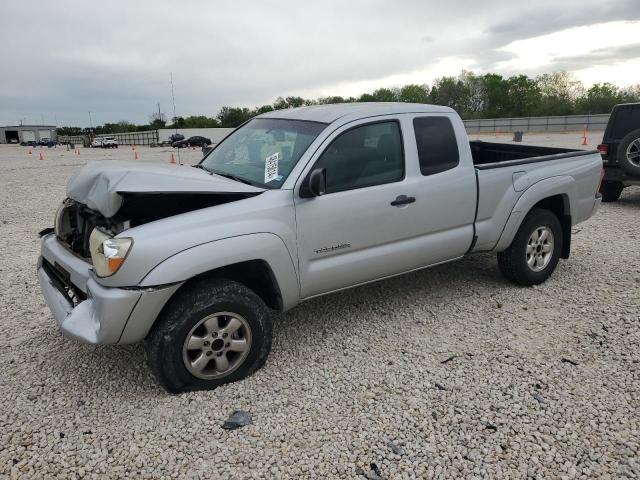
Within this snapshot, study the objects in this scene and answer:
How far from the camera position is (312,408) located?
308 cm

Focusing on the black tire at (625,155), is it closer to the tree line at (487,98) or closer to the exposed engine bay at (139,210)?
the exposed engine bay at (139,210)

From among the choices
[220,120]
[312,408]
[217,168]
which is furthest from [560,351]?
[220,120]

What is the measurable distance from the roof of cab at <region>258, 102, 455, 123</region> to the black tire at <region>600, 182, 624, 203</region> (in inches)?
257

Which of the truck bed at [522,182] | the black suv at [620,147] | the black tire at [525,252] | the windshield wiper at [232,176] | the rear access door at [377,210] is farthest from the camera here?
the black suv at [620,147]

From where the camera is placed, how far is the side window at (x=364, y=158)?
3582 mm

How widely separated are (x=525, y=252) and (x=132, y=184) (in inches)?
143

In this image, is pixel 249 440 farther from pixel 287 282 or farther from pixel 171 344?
pixel 287 282

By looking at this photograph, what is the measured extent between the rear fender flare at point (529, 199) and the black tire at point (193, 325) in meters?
2.50

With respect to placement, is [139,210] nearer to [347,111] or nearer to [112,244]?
[112,244]

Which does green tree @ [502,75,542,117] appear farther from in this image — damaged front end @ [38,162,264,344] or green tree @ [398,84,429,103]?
damaged front end @ [38,162,264,344]

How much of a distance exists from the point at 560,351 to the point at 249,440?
2.40 meters

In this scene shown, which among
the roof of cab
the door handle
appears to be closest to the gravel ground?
the door handle

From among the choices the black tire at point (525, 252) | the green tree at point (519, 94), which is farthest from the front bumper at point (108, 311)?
the green tree at point (519, 94)

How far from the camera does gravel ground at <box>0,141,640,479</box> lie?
8.61 ft
